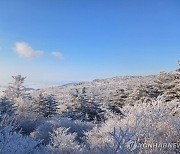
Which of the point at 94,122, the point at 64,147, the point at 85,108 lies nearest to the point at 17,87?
the point at 85,108

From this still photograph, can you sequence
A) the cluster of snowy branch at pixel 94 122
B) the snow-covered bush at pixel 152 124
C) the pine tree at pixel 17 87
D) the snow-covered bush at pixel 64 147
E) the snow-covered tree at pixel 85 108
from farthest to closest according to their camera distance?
the pine tree at pixel 17 87
the snow-covered tree at pixel 85 108
the snow-covered bush at pixel 64 147
the snow-covered bush at pixel 152 124
the cluster of snowy branch at pixel 94 122

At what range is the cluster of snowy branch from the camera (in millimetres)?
11551

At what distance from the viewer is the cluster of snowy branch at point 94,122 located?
37.9 ft

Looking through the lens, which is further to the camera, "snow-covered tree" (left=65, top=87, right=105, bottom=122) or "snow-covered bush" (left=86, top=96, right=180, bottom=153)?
"snow-covered tree" (left=65, top=87, right=105, bottom=122)

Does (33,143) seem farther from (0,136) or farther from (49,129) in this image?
(49,129)

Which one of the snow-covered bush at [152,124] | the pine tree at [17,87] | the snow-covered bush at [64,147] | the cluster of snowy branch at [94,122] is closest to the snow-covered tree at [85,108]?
the cluster of snowy branch at [94,122]

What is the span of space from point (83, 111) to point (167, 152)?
98.0ft

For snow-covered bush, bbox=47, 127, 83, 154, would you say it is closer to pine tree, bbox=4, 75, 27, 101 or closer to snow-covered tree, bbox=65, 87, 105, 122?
snow-covered tree, bbox=65, 87, 105, 122

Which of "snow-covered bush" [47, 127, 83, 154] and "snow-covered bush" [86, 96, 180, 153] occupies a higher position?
"snow-covered bush" [86, 96, 180, 153]

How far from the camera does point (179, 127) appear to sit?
14.7 m

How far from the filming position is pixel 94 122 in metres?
28.7

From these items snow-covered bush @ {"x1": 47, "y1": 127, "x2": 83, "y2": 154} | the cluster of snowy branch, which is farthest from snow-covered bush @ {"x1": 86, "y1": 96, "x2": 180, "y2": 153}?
snow-covered bush @ {"x1": 47, "y1": 127, "x2": 83, "y2": 154}

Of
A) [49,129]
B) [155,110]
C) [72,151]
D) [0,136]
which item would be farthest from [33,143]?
[49,129]

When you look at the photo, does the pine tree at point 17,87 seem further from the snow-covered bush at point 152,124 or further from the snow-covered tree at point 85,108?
the snow-covered bush at point 152,124
